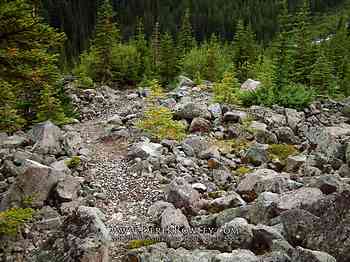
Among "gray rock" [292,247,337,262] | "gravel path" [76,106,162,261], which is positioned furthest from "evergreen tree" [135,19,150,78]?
"gray rock" [292,247,337,262]

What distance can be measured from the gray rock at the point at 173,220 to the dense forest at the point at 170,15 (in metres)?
88.8

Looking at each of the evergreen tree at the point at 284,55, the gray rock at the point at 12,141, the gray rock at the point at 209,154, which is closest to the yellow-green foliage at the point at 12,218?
the gray rock at the point at 12,141

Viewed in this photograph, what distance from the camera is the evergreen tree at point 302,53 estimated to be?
33438 millimetres

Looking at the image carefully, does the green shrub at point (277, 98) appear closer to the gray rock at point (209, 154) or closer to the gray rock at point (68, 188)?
the gray rock at point (209, 154)

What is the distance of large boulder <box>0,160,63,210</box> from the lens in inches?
476

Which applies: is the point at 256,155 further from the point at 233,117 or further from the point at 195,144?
the point at 233,117

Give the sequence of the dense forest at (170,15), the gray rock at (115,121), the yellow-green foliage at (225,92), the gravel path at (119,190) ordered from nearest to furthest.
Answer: the gravel path at (119,190) < the gray rock at (115,121) < the yellow-green foliage at (225,92) < the dense forest at (170,15)

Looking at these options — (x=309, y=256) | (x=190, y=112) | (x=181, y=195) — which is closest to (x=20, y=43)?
(x=181, y=195)

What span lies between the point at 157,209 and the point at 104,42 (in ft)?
84.6

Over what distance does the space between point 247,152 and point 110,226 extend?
763 cm

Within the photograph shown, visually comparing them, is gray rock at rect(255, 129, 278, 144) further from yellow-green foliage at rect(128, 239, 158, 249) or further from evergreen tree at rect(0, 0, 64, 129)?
evergreen tree at rect(0, 0, 64, 129)

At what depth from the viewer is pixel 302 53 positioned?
3406 cm

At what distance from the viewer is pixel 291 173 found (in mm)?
15711

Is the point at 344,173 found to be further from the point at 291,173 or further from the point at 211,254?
the point at 211,254
